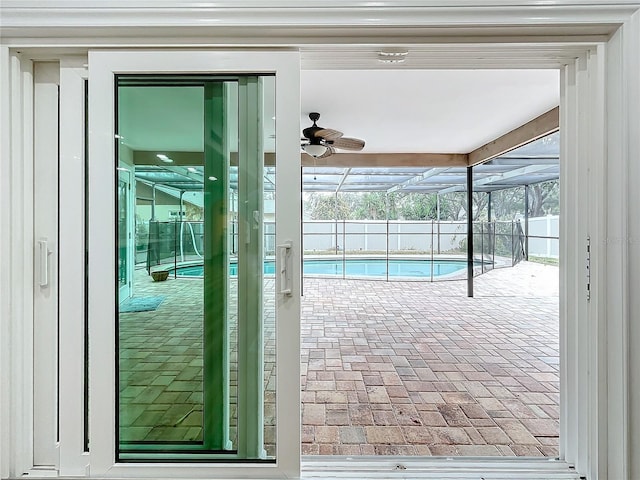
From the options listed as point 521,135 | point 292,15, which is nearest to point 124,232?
point 292,15

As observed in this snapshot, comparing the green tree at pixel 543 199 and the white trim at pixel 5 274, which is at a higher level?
the green tree at pixel 543 199

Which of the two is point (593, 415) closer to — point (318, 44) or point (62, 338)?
point (318, 44)

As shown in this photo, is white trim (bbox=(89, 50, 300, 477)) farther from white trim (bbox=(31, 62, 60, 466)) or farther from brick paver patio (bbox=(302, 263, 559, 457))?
brick paver patio (bbox=(302, 263, 559, 457))

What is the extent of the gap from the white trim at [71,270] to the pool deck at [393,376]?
0.18 metres

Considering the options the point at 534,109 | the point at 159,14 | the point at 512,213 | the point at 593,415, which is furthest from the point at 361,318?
the point at 512,213

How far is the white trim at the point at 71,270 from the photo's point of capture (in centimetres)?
138

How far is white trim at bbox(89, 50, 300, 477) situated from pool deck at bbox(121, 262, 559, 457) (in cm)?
9

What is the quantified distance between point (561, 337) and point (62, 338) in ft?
6.57

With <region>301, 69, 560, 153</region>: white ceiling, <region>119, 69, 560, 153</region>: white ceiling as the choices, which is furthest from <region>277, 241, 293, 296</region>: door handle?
<region>301, 69, 560, 153</region>: white ceiling

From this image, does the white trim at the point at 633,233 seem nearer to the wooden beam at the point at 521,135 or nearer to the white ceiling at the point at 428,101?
the white ceiling at the point at 428,101

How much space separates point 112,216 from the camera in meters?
1.35

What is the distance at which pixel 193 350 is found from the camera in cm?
146

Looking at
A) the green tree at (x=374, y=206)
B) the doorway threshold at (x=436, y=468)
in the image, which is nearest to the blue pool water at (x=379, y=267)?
the green tree at (x=374, y=206)

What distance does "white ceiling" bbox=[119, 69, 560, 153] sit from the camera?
1399 mm
